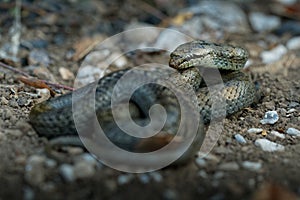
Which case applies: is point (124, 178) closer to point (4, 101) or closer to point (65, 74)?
point (4, 101)

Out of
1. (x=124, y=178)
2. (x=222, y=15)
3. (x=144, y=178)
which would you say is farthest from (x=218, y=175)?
(x=222, y=15)

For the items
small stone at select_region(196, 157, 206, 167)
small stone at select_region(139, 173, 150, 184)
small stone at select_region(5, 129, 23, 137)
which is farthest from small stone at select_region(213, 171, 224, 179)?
small stone at select_region(5, 129, 23, 137)

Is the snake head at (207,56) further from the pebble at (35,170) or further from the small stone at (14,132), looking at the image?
the pebble at (35,170)

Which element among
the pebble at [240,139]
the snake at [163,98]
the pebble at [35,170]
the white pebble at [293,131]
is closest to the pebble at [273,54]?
the snake at [163,98]

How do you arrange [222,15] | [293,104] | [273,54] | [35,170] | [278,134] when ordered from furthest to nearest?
[222,15] → [273,54] → [293,104] → [278,134] → [35,170]

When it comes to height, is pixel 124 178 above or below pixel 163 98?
below

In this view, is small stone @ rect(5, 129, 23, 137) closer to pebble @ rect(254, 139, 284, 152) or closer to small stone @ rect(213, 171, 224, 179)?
→ small stone @ rect(213, 171, 224, 179)

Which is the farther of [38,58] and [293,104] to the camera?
[38,58]
